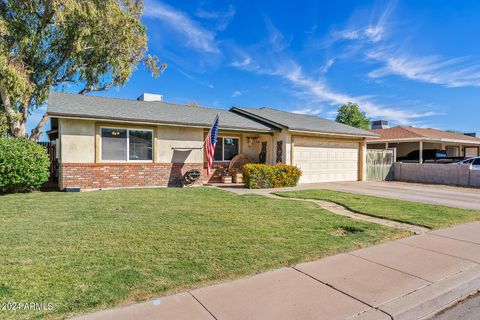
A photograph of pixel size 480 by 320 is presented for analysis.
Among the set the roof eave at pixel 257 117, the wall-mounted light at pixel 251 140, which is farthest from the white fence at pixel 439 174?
the wall-mounted light at pixel 251 140

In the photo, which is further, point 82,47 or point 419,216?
point 82,47

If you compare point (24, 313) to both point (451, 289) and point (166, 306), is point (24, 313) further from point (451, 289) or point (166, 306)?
point (451, 289)

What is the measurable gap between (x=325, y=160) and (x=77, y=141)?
41.3 ft

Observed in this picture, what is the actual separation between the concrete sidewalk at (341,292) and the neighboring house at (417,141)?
65.0 feet

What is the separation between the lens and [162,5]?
16.6 m

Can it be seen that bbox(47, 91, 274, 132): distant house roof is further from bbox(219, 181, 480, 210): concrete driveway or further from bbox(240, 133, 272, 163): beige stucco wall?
bbox(219, 181, 480, 210): concrete driveway

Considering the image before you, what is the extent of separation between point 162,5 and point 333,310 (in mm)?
17921

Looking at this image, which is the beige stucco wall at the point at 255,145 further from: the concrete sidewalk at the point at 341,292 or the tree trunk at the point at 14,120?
the tree trunk at the point at 14,120

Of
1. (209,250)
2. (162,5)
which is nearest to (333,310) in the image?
(209,250)

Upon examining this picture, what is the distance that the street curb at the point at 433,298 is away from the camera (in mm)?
3146

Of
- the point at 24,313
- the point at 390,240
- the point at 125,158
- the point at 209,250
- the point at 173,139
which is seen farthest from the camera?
the point at 173,139

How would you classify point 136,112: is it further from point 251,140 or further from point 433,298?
point 433,298

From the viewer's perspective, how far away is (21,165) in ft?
32.8

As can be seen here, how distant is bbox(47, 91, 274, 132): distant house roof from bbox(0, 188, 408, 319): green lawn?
3.98m
